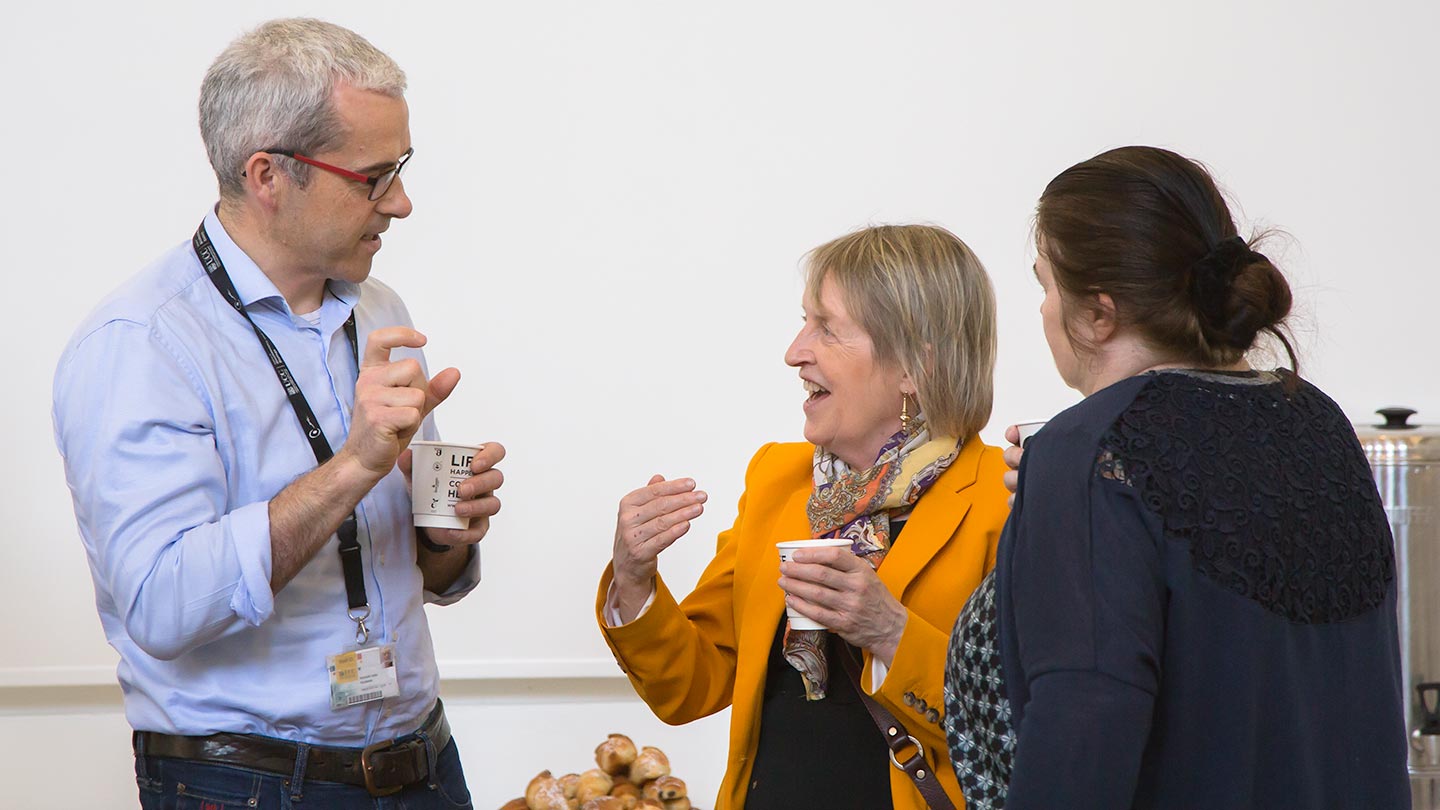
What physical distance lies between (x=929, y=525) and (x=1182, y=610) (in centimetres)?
72

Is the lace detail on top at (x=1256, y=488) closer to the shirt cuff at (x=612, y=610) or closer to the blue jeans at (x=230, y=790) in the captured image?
the shirt cuff at (x=612, y=610)

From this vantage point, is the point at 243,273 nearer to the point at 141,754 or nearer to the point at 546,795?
the point at 141,754

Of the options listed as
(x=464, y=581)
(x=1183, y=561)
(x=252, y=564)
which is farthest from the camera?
(x=464, y=581)

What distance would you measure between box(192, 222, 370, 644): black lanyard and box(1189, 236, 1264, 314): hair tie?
1153mm

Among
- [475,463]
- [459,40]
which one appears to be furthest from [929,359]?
[459,40]

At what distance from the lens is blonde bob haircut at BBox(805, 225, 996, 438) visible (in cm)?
191

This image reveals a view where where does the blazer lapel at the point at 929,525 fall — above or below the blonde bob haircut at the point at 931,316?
below

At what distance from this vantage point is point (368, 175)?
174 cm

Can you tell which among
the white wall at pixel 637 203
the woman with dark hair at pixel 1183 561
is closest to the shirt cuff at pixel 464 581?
the woman with dark hair at pixel 1183 561

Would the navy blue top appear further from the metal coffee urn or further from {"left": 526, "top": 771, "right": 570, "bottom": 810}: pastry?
the metal coffee urn

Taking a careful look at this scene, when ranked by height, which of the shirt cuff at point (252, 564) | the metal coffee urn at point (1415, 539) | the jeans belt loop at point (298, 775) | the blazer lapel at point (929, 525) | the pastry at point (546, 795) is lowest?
the pastry at point (546, 795)

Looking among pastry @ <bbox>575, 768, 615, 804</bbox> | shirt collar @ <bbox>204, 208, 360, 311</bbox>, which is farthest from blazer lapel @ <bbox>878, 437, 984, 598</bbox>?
pastry @ <bbox>575, 768, 615, 804</bbox>

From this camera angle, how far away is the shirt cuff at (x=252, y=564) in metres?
1.51

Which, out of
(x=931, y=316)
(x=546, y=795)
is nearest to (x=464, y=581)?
(x=931, y=316)
